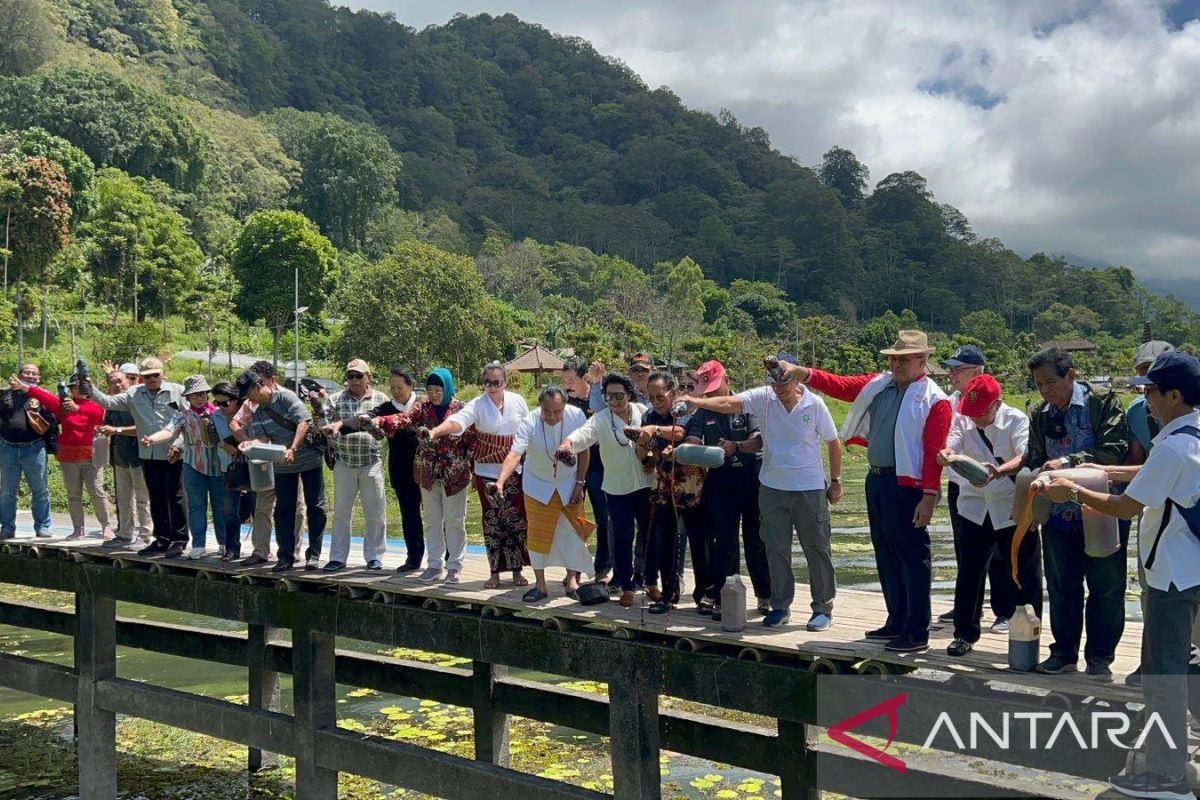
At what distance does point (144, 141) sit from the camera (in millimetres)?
80938

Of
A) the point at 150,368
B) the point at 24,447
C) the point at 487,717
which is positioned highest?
the point at 150,368

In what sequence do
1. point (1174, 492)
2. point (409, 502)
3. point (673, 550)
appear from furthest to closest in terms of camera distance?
point (409, 502)
point (673, 550)
point (1174, 492)

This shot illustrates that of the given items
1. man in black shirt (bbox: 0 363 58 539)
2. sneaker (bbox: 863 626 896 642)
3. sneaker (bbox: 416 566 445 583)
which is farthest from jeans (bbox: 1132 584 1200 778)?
man in black shirt (bbox: 0 363 58 539)

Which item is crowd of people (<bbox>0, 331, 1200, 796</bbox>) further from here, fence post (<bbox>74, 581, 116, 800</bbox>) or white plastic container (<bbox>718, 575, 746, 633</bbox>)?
fence post (<bbox>74, 581, 116, 800</bbox>)

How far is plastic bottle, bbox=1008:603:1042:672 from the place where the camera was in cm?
552

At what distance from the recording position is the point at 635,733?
265 inches

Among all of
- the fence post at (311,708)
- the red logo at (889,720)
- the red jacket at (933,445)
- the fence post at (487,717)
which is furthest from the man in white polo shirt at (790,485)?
the fence post at (311,708)

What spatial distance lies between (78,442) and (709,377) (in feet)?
22.6

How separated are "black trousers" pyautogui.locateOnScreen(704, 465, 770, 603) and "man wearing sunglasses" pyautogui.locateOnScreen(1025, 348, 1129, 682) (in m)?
1.88

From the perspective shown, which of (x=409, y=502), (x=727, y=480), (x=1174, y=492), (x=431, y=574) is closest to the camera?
(x=1174, y=492)

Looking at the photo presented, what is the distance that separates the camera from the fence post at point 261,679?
1021 centimetres

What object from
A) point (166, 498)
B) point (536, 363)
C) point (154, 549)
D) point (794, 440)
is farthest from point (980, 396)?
point (536, 363)

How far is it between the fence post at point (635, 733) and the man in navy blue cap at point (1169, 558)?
272 cm

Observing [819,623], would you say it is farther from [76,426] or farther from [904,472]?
[76,426]
